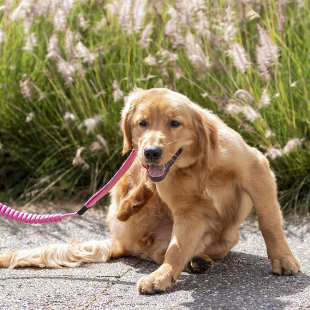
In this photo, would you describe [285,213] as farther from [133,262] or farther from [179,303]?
[179,303]

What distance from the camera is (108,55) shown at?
6.15m

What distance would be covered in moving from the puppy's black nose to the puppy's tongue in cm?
13

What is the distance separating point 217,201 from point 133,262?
819 mm

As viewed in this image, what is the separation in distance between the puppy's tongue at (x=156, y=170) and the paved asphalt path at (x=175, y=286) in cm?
67

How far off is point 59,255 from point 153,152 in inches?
46.9

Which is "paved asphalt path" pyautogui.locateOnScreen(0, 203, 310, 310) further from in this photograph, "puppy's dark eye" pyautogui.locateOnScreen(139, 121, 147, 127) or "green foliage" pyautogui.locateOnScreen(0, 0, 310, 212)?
"green foliage" pyautogui.locateOnScreen(0, 0, 310, 212)

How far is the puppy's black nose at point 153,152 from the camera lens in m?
3.16

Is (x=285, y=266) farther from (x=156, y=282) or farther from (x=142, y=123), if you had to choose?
(x=142, y=123)

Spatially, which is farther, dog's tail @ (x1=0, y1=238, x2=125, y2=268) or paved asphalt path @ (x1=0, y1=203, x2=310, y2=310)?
dog's tail @ (x1=0, y1=238, x2=125, y2=268)

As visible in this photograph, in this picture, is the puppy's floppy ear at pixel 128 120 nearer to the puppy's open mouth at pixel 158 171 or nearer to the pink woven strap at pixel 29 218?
the puppy's open mouth at pixel 158 171

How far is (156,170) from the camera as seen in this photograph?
10.8ft

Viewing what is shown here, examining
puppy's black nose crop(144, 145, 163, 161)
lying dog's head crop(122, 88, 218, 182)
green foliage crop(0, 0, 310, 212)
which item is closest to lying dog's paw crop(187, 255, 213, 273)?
lying dog's head crop(122, 88, 218, 182)

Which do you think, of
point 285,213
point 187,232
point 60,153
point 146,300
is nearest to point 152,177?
point 187,232

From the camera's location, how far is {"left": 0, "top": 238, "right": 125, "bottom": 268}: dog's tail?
3787mm
